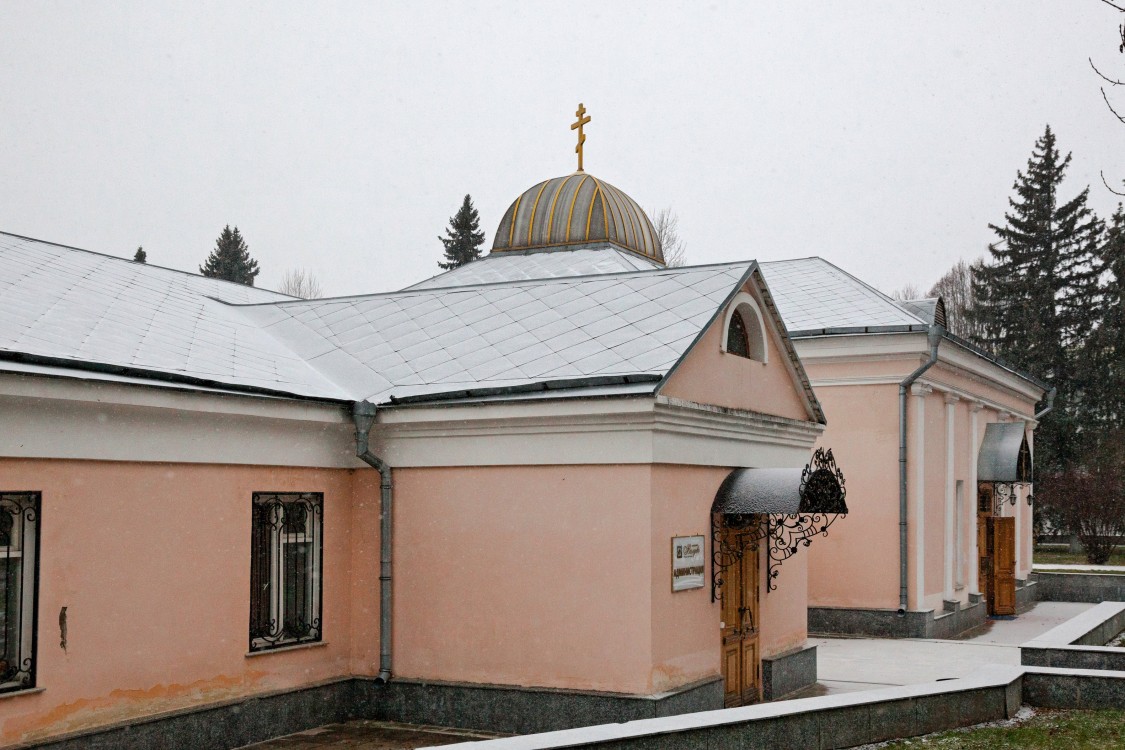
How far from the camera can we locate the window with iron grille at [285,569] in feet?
31.7

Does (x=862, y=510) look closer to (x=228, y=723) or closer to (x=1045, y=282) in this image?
(x=228, y=723)

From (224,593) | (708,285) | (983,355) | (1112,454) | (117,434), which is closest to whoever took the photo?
(117,434)

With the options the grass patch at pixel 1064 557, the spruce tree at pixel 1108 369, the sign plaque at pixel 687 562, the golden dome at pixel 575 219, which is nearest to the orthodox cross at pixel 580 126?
the golden dome at pixel 575 219

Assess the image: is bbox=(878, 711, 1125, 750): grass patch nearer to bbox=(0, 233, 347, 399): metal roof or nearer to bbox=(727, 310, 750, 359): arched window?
bbox=(727, 310, 750, 359): arched window

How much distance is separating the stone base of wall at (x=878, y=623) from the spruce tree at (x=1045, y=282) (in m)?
25.6

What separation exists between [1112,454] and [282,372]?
110 ft

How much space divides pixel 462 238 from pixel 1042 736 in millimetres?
37791

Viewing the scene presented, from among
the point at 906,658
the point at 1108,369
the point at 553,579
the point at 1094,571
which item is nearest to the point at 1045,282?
the point at 1108,369

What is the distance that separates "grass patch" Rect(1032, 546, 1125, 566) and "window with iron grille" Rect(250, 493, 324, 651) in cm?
2753

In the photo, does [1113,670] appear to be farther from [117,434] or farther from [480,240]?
[480,240]

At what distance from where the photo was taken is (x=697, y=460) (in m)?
10.1

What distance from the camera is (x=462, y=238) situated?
45.1 metres

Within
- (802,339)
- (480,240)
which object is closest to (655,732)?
(802,339)

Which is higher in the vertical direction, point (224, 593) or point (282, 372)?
point (282, 372)
